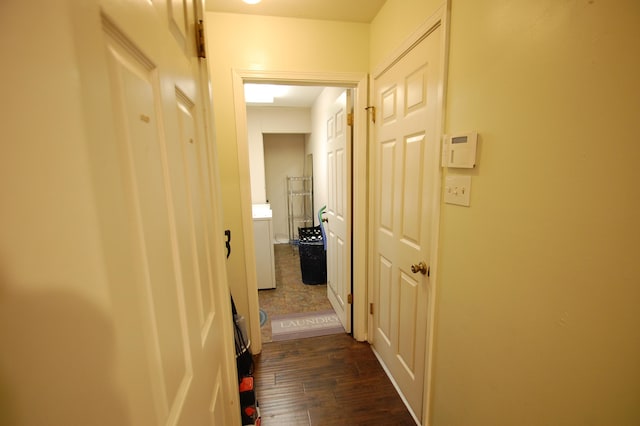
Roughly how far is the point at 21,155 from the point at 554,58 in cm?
106

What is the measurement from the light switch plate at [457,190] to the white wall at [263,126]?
361 centimetres

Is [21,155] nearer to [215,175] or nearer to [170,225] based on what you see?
[170,225]

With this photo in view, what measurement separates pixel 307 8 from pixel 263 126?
2.80 meters

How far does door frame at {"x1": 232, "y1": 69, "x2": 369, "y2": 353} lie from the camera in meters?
1.77

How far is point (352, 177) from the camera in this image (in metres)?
2.11

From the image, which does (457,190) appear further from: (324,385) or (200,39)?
(324,385)

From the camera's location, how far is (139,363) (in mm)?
352

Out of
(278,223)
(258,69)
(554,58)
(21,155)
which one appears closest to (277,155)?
(278,223)

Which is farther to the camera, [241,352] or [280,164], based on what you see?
[280,164]

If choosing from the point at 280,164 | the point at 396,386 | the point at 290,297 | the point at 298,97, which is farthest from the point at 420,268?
the point at 280,164

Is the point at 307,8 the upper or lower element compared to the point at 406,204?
upper

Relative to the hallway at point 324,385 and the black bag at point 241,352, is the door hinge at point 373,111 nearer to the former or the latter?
the black bag at point 241,352

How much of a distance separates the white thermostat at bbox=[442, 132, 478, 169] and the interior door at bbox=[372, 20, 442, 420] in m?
0.07

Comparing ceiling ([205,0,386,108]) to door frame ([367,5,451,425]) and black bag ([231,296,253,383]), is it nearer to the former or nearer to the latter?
door frame ([367,5,451,425])
